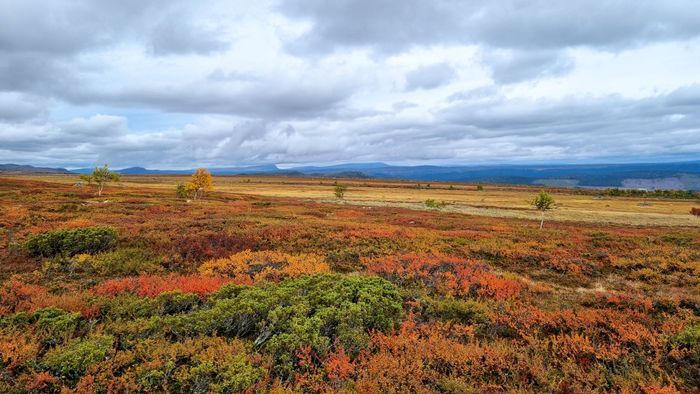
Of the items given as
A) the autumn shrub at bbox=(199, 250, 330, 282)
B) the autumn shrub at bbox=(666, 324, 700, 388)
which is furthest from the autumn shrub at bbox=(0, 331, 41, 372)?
the autumn shrub at bbox=(666, 324, 700, 388)

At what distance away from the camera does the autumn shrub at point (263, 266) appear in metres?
14.9

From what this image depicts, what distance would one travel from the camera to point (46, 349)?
7863 mm

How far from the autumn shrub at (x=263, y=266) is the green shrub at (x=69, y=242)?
6859mm

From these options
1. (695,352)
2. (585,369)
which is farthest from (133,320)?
(695,352)

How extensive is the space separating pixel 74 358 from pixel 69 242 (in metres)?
14.4

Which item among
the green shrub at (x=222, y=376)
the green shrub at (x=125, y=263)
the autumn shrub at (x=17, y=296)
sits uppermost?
the autumn shrub at (x=17, y=296)

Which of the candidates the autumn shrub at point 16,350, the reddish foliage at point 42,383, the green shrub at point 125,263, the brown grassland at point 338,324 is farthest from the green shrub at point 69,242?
the reddish foliage at point 42,383

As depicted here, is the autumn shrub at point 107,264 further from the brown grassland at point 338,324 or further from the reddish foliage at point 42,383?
the reddish foliage at point 42,383

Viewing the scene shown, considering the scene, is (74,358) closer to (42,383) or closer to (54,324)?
(42,383)

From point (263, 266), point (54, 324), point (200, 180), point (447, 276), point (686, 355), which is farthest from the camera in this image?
point (200, 180)

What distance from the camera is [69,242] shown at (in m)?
18.2

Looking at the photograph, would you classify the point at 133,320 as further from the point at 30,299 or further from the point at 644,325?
the point at 644,325

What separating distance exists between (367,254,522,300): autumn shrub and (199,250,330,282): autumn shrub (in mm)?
2966

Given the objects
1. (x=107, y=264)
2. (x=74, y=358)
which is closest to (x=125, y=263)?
(x=107, y=264)
